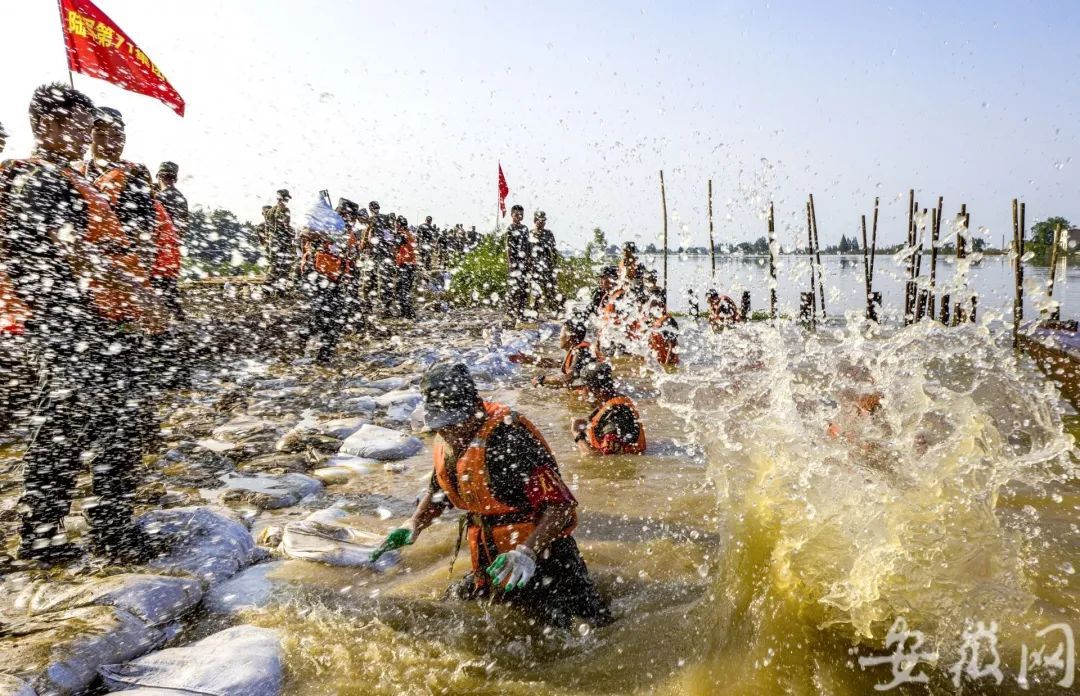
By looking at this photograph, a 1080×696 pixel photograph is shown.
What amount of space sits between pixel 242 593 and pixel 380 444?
2071mm

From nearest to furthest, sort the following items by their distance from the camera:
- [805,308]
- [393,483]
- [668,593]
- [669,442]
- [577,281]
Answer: [668,593], [393,483], [669,442], [577,281], [805,308]

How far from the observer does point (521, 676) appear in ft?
7.36

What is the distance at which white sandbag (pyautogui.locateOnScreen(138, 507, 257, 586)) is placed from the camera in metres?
2.69

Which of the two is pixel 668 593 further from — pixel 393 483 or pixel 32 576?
pixel 32 576

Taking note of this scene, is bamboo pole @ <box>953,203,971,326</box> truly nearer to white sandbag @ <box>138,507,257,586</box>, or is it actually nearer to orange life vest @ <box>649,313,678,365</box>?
orange life vest @ <box>649,313,678,365</box>

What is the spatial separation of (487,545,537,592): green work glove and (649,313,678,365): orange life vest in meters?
6.49

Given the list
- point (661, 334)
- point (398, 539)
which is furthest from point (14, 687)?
point (661, 334)

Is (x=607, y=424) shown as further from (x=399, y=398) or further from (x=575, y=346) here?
(x=399, y=398)

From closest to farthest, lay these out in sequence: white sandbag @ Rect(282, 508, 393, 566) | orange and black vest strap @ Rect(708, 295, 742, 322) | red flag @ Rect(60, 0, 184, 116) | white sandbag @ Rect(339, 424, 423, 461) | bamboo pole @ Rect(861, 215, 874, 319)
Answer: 1. white sandbag @ Rect(282, 508, 393, 566)
2. white sandbag @ Rect(339, 424, 423, 461)
3. red flag @ Rect(60, 0, 184, 116)
4. orange and black vest strap @ Rect(708, 295, 742, 322)
5. bamboo pole @ Rect(861, 215, 874, 319)

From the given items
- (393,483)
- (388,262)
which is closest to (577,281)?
(388,262)

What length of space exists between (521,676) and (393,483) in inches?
86.9

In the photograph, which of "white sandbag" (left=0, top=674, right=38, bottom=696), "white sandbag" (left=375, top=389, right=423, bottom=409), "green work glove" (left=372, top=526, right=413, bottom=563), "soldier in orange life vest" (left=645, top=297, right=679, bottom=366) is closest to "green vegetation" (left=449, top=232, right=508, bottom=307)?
"soldier in orange life vest" (left=645, top=297, right=679, bottom=366)

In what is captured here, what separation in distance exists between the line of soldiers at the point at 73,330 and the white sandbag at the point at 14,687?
930 mm

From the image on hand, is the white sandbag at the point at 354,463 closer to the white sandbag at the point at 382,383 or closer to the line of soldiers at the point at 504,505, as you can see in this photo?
the line of soldiers at the point at 504,505
